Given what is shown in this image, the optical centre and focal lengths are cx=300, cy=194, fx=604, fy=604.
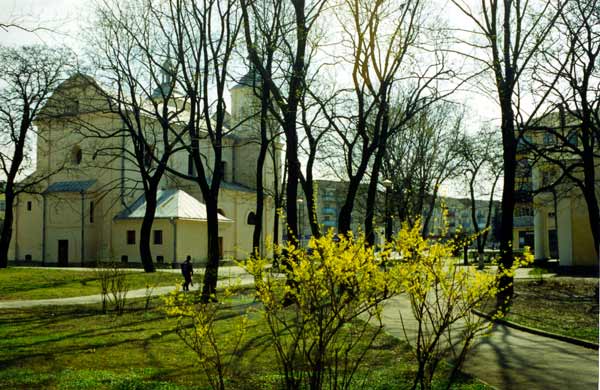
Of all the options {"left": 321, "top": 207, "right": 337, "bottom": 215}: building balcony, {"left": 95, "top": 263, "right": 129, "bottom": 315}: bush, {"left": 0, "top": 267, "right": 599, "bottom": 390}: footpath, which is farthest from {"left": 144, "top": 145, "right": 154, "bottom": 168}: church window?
{"left": 321, "top": 207, "right": 337, "bottom": 215}: building balcony

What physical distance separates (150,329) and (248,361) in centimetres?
456

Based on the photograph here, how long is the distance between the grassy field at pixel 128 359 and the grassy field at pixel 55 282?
6553mm

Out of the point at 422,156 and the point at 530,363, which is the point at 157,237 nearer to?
the point at 422,156

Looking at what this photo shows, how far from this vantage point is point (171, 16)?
21844 millimetres

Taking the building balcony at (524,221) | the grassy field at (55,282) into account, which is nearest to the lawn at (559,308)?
the grassy field at (55,282)

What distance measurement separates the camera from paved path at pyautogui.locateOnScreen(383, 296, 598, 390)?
8.90 meters

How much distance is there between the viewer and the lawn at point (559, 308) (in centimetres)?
1408

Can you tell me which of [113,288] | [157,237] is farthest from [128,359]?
[157,237]

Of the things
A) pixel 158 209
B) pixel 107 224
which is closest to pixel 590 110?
pixel 158 209

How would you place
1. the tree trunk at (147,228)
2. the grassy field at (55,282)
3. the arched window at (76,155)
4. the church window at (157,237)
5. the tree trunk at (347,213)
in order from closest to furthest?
the tree trunk at (347,213) < the grassy field at (55,282) < the tree trunk at (147,228) < the church window at (157,237) < the arched window at (76,155)

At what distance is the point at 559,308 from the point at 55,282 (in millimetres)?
20332

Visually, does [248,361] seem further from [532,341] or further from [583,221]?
[583,221]

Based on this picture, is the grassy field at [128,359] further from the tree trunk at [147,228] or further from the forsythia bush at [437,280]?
the tree trunk at [147,228]

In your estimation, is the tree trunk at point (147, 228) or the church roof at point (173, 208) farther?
the church roof at point (173, 208)
